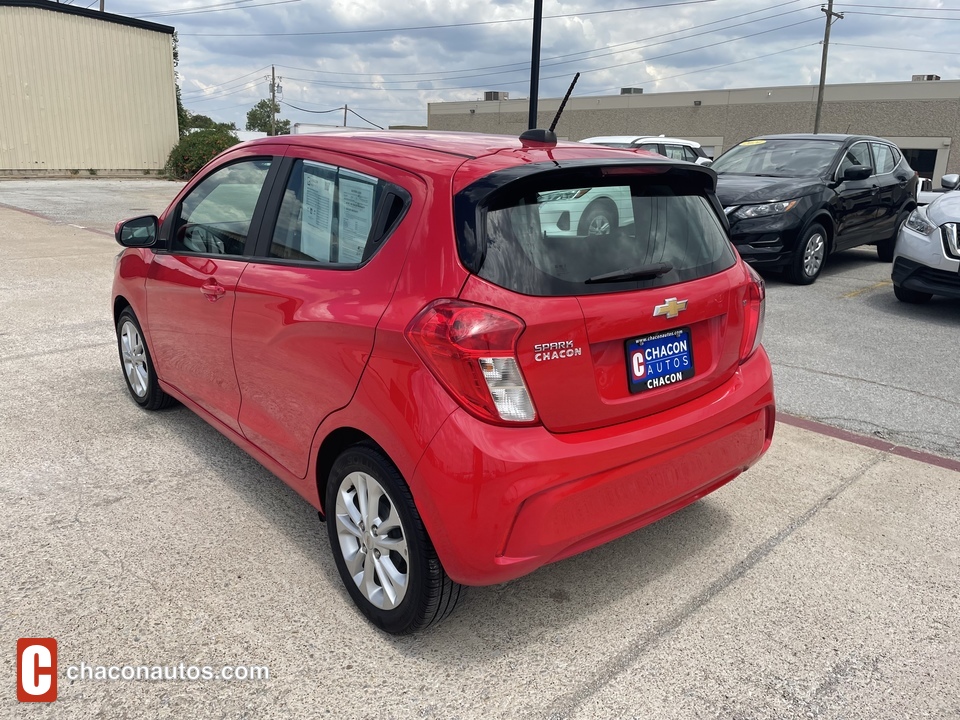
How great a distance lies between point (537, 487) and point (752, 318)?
134 cm

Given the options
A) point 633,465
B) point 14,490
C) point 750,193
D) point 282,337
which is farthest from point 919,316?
point 14,490

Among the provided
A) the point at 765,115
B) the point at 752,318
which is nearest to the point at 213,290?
the point at 752,318

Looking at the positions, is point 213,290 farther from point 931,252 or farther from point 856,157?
point 856,157

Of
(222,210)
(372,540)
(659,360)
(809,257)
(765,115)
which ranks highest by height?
(765,115)

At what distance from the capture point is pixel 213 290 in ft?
11.4

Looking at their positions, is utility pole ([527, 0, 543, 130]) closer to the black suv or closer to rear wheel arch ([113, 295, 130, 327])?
the black suv

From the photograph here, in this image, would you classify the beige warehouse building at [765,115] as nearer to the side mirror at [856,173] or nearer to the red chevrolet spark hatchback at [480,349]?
the side mirror at [856,173]

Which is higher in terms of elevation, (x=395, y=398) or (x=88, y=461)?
(x=395, y=398)

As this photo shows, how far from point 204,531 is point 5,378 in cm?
289

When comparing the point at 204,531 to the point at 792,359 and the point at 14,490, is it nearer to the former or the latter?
the point at 14,490

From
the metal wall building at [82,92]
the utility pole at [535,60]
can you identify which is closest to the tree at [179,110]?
the metal wall building at [82,92]

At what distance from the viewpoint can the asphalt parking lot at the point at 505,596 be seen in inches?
96.7

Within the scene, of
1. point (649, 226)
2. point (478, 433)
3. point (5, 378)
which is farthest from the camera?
point (5, 378)

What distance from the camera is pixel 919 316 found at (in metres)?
7.79
